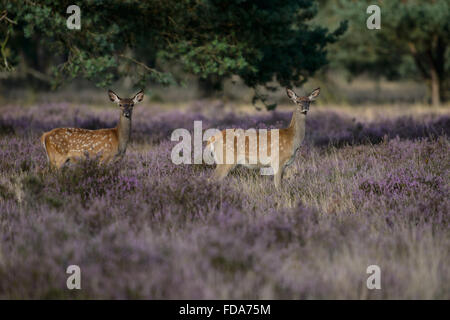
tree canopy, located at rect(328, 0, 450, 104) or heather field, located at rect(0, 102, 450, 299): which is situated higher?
tree canopy, located at rect(328, 0, 450, 104)

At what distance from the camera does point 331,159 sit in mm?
8797

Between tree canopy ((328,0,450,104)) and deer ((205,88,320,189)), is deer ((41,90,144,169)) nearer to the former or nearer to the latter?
deer ((205,88,320,189))

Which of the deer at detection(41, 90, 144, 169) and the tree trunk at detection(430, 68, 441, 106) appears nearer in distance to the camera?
the deer at detection(41, 90, 144, 169)

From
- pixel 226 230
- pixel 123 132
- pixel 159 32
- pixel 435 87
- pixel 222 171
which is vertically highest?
pixel 435 87

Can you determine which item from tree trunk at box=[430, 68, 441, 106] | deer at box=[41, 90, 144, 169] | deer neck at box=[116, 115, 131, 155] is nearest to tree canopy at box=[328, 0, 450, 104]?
tree trunk at box=[430, 68, 441, 106]

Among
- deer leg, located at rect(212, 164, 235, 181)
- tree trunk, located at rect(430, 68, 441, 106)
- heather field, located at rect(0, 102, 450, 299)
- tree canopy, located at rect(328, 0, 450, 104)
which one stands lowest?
heather field, located at rect(0, 102, 450, 299)

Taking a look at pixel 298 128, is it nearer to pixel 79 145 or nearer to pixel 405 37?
pixel 79 145

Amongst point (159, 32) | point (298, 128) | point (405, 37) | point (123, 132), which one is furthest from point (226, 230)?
point (405, 37)

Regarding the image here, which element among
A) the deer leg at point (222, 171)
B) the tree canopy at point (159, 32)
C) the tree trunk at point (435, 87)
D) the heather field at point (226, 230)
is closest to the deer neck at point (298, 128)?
the heather field at point (226, 230)

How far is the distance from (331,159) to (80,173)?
4.35m

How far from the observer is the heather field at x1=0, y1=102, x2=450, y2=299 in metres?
4.01

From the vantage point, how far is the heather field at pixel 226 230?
4008 millimetres

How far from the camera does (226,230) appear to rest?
495 cm

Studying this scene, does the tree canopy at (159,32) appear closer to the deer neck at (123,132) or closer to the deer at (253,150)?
the deer neck at (123,132)
